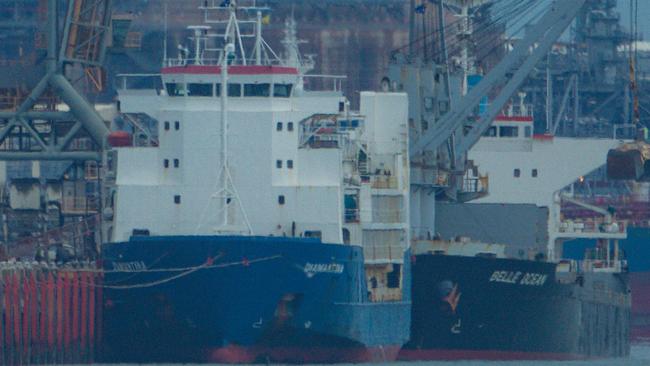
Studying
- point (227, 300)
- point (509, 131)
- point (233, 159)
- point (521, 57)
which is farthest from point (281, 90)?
point (509, 131)

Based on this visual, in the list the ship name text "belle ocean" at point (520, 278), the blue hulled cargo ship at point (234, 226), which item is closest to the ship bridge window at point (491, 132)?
the ship name text "belle ocean" at point (520, 278)

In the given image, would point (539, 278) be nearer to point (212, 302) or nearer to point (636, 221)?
point (212, 302)

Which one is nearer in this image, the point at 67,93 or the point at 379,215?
the point at 379,215

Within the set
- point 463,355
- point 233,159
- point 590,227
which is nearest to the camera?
point 233,159

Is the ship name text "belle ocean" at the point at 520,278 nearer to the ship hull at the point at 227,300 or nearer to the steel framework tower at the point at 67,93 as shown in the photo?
the ship hull at the point at 227,300

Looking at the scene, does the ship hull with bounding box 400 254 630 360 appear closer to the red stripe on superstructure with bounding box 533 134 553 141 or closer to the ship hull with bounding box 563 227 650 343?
the red stripe on superstructure with bounding box 533 134 553 141

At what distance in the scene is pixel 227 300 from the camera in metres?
60.6

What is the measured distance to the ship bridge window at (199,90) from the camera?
62500mm

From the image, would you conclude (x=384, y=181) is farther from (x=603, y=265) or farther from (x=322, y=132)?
(x=603, y=265)

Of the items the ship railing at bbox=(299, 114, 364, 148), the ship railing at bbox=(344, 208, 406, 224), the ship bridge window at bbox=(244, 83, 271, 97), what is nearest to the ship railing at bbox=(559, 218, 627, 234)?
the ship railing at bbox=(344, 208, 406, 224)

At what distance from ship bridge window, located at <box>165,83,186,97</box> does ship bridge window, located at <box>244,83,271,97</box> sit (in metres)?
1.51

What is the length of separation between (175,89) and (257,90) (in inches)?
79.5

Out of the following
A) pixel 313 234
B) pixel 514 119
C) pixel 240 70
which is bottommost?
pixel 313 234

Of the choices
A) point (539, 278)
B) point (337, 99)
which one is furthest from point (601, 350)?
point (337, 99)
